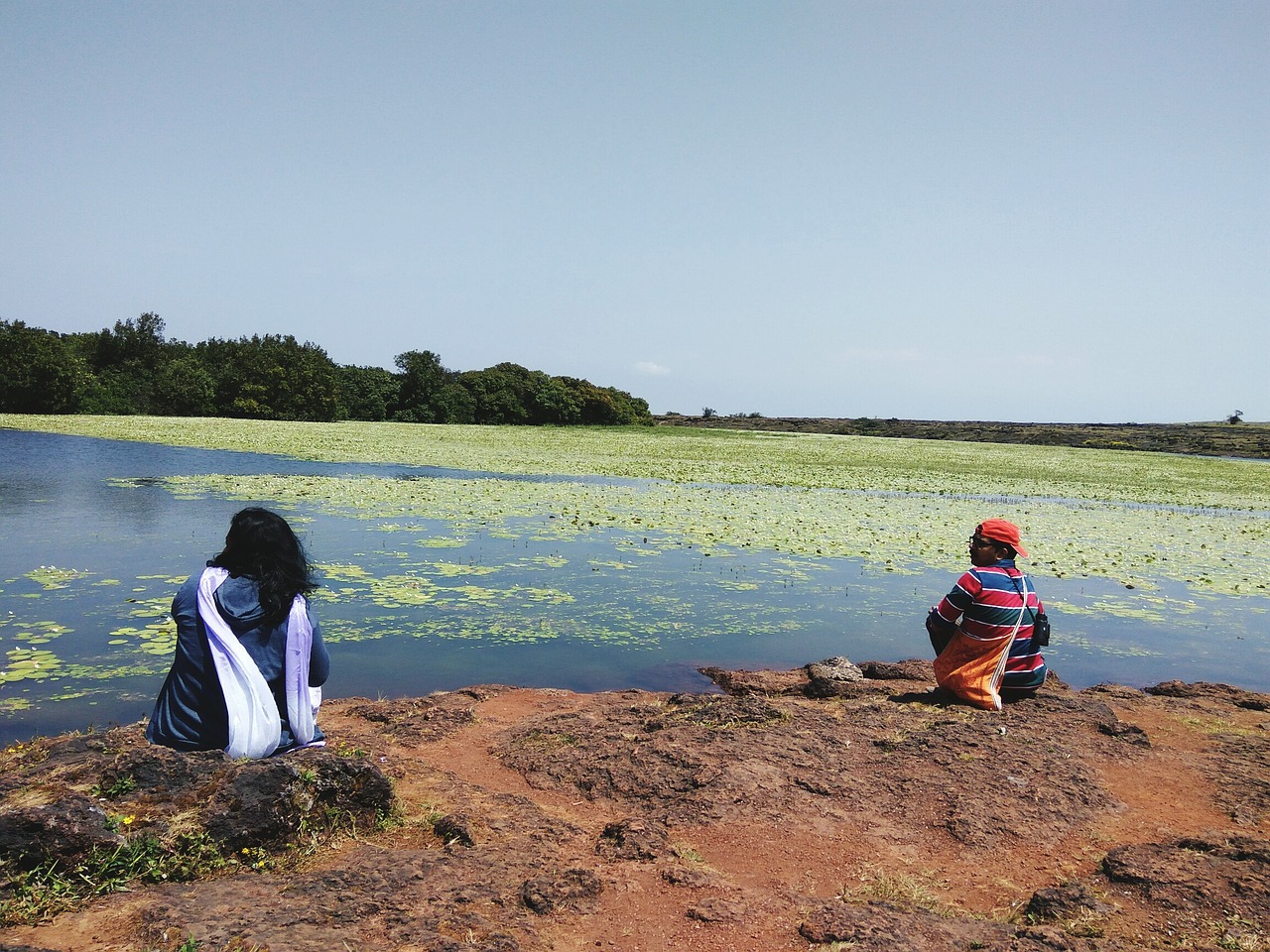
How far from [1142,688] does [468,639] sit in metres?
7.03

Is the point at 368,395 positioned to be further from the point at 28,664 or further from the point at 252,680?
the point at 252,680

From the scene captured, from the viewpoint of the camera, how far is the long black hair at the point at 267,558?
428 cm

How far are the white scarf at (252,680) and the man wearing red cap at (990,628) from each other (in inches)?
176

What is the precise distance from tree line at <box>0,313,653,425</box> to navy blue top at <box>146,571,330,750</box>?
68867mm

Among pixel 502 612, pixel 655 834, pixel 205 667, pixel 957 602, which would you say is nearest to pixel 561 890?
pixel 655 834

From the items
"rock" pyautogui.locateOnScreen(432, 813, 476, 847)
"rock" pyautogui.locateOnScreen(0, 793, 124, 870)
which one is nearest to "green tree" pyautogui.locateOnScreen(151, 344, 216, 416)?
"rock" pyautogui.locateOnScreen(432, 813, 476, 847)

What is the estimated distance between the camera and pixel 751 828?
4820 millimetres

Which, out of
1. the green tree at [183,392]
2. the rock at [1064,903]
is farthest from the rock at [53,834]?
the green tree at [183,392]

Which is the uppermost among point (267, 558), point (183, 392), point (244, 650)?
point (183, 392)

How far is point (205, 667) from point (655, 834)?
2499mm

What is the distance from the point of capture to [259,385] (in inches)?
2783

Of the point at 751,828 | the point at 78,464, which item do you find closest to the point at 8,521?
the point at 78,464

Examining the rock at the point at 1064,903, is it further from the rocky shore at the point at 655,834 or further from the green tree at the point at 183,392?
the green tree at the point at 183,392

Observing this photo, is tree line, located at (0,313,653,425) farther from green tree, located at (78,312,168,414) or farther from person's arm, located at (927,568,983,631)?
person's arm, located at (927,568,983,631)
